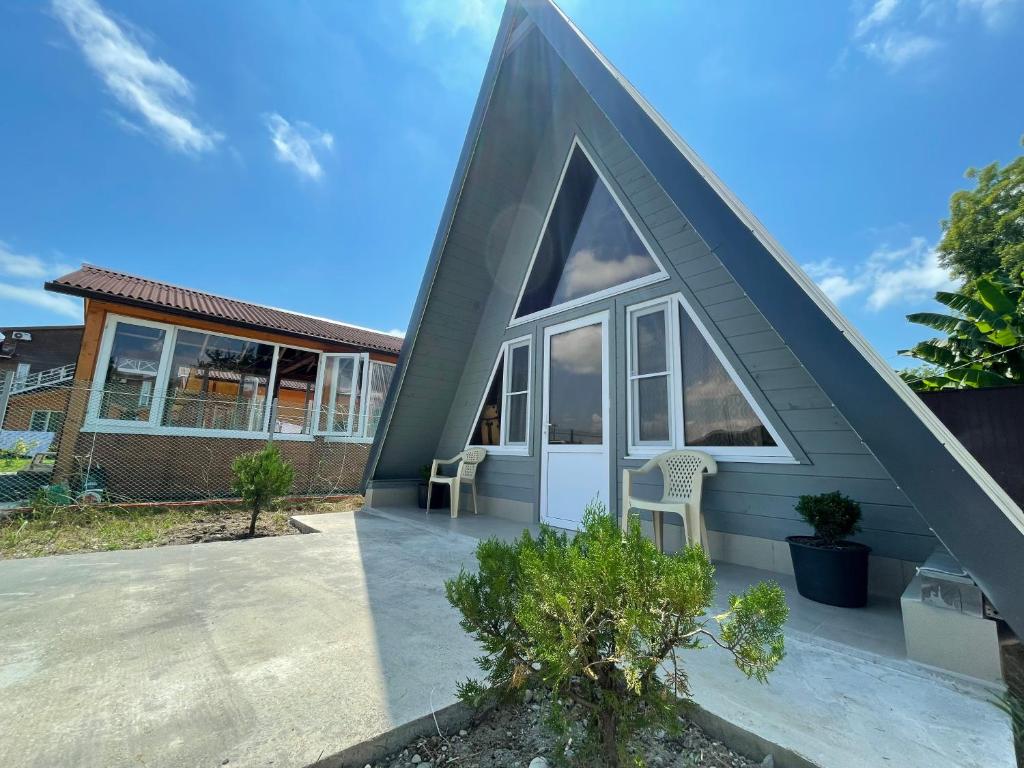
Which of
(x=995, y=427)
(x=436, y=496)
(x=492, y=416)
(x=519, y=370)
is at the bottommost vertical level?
(x=436, y=496)

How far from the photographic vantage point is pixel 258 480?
4957mm

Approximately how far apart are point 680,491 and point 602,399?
1300 mm

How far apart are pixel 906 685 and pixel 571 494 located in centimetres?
316

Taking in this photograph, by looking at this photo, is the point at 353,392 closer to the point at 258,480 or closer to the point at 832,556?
the point at 258,480

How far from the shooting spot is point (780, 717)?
145 cm

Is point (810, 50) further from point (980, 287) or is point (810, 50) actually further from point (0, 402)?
point (0, 402)

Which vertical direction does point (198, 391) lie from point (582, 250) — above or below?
below

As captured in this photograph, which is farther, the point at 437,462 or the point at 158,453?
the point at 158,453

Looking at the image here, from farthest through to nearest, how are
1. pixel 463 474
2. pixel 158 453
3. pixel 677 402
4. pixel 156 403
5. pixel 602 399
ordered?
pixel 156 403 < pixel 158 453 < pixel 463 474 < pixel 602 399 < pixel 677 402

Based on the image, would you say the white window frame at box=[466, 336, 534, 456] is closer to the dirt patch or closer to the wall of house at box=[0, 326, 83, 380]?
the dirt patch

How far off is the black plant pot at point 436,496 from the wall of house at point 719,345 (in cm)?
54

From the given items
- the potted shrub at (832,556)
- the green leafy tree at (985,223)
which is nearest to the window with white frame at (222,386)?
the potted shrub at (832,556)

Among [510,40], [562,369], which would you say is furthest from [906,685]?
[510,40]

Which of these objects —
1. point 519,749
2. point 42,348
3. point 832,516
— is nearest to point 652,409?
point 832,516
